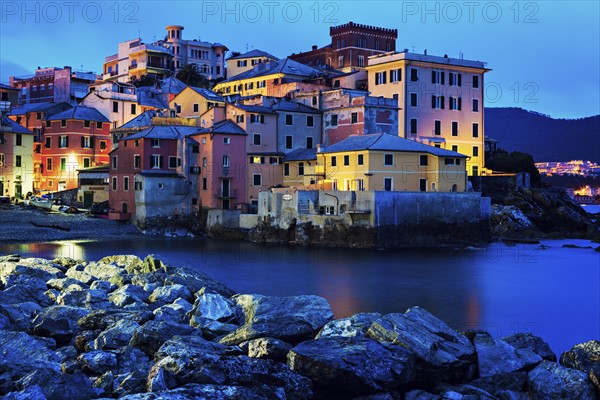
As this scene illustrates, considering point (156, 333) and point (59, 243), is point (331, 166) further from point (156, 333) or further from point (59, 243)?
point (156, 333)

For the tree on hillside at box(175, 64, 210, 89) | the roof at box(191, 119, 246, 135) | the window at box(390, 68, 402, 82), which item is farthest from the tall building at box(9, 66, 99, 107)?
the window at box(390, 68, 402, 82)

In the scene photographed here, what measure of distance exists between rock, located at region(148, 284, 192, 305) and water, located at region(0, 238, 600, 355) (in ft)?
28.9

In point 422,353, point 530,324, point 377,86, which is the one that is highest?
point 377,86

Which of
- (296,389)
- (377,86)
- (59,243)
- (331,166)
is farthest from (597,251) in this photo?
(296,389)

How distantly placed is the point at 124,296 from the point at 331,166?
129 ft

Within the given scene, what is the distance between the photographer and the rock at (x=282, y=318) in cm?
1328

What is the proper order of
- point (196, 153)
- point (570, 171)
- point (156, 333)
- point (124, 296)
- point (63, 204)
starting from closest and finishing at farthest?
point (156, 333), point (124, 296), point (196, 153), point (63, 204), point (570, 171)

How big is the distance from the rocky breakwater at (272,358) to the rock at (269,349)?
18 millimetres

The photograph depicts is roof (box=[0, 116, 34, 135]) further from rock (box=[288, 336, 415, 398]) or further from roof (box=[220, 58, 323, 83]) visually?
rock (box=[288, 336, 415, 398])

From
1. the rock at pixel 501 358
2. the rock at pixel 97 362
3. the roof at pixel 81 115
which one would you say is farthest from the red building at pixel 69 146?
the rock at pixel 501 358

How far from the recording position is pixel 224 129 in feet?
199

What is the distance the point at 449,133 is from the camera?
229 ft

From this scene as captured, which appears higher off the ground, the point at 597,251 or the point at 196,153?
the point at 196,153

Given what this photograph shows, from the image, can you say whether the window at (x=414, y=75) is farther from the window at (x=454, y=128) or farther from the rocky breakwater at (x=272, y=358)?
the rocky breakwater at (x=272, y=358)
